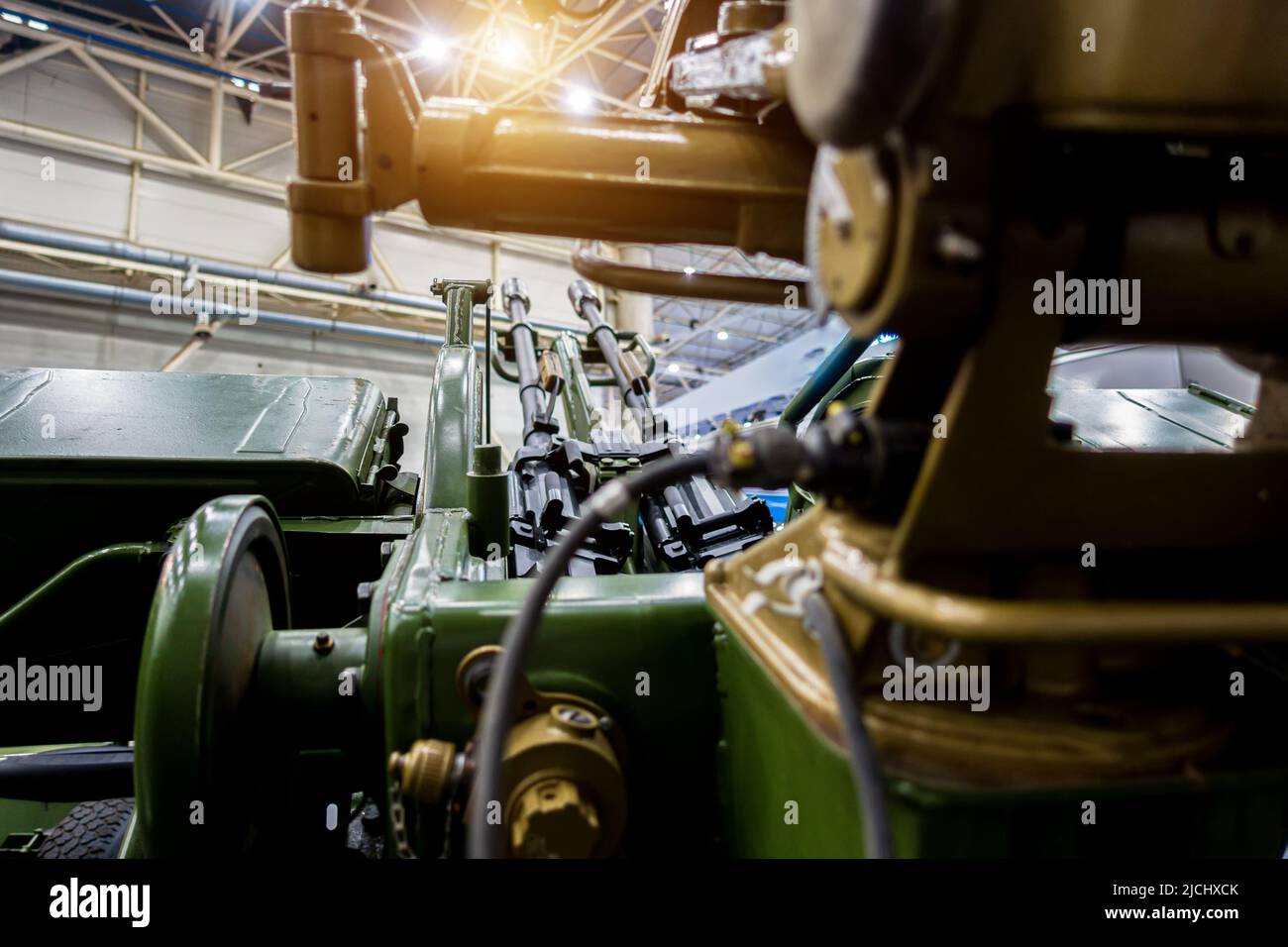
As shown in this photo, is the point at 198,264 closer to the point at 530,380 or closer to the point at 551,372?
the point at 551,372

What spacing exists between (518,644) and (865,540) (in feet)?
0.96

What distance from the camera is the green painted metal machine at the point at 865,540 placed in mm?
439

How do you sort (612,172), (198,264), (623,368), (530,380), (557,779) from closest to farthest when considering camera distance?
(612,172)
(557,779)
(530,380)
(623,368)
(198,264)

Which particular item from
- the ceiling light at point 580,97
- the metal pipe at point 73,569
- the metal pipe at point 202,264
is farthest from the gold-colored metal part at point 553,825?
the ceiling light at point 580,97

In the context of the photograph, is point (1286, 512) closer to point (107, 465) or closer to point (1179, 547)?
point (1179, 547)

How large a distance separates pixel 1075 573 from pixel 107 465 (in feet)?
6.08

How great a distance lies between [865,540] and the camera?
0.56 m

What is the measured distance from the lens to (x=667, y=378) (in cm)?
1541

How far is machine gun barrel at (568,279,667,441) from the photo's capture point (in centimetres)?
270

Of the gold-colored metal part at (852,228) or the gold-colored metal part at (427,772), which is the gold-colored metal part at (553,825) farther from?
the gold-colored metal part at (852,228)

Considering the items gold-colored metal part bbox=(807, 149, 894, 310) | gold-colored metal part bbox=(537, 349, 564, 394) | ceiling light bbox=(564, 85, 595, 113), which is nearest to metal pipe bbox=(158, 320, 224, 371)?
ceiling light bbox=(564, 85, 595, 113)

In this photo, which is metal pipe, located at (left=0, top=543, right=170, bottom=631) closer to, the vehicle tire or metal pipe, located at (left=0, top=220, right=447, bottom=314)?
the vehicle tire

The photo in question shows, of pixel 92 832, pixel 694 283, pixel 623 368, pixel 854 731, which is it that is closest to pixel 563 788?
pixel 854 731

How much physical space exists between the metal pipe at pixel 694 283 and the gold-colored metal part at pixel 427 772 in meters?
0.51
